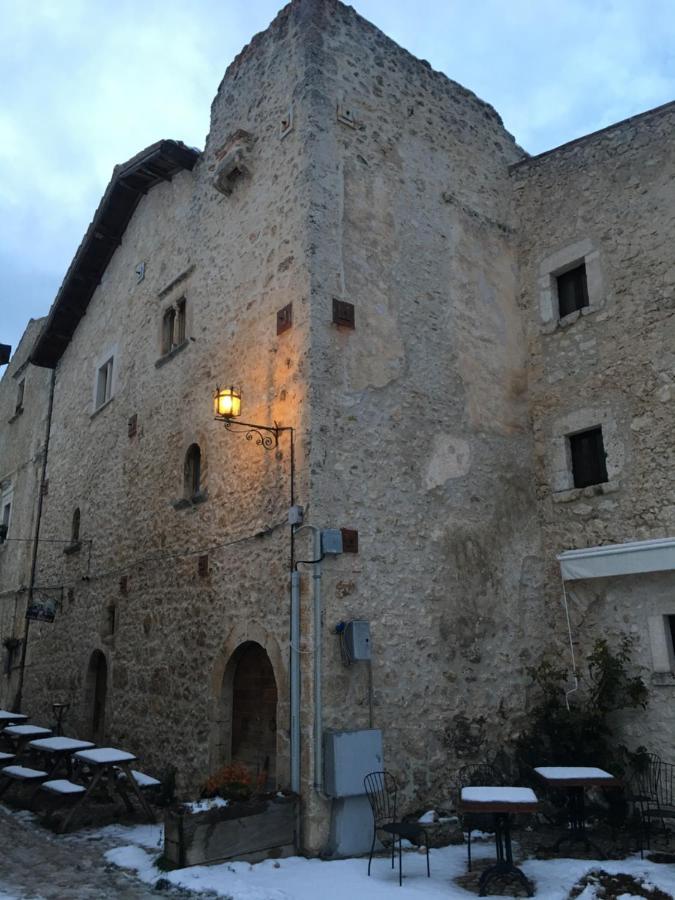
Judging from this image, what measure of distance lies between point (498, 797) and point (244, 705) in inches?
129

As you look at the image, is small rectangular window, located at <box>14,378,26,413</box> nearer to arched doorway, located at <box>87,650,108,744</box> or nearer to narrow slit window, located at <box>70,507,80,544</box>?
narrow slit window, located at <box>70,507,80,544</box>

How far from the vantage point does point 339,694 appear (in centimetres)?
642

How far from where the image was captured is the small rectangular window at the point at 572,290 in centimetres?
884

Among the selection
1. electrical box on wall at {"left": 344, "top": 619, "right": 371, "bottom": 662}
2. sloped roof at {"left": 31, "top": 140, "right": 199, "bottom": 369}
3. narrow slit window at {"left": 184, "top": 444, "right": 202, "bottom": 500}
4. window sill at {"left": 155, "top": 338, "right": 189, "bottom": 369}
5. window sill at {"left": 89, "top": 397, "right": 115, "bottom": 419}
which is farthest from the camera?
window sill at {"left": 89, "top": 397, "right": 115, "bottom": 419}

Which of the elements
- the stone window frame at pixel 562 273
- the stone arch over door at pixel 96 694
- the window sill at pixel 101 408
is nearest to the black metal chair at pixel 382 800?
the stone arch over door at pixel 96 694

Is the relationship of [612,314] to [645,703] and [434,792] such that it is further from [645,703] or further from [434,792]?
[434,792]

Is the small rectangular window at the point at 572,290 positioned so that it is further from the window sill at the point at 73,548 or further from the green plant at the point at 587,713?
the window sill at the point at 73,548

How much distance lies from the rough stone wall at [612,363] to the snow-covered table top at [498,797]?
8.04 ft

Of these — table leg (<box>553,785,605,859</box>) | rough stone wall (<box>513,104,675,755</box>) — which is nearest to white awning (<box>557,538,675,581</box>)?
rough stone wall (<box>513,104,675,755</box>)

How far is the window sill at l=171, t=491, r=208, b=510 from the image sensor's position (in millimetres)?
8672

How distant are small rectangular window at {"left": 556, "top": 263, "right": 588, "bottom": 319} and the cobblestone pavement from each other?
732 centimetres

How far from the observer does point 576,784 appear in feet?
19.0

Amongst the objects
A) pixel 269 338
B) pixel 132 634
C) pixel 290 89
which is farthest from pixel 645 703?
pixel 290 89

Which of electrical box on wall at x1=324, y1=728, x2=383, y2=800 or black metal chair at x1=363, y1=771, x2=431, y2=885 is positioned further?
black metal chair at x1=363, y1=771, x2=431, y2=885
